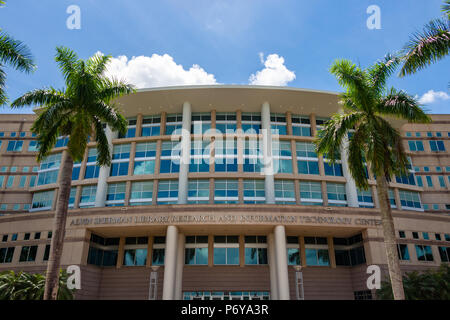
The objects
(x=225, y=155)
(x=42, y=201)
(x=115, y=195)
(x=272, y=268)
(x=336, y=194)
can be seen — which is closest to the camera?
(x=272, y=268)

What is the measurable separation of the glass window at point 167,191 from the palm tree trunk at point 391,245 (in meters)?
23.0

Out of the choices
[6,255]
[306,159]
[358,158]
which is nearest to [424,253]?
[306,159]

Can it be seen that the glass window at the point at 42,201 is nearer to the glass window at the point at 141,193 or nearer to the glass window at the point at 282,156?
the glass window at the point at 141,193

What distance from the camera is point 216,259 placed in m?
32.2

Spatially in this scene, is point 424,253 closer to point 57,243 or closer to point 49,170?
point 57,243

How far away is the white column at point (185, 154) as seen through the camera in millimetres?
34603

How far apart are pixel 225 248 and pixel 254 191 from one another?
271 inches

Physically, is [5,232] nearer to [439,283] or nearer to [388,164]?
[388,164]

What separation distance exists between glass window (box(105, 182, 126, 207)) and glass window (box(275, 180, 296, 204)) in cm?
1692

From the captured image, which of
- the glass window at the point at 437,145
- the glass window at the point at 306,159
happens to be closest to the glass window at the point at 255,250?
the glass window at the point at 306,159

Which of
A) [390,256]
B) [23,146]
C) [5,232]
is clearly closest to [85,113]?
[390,256]

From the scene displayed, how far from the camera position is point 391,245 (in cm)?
1514
